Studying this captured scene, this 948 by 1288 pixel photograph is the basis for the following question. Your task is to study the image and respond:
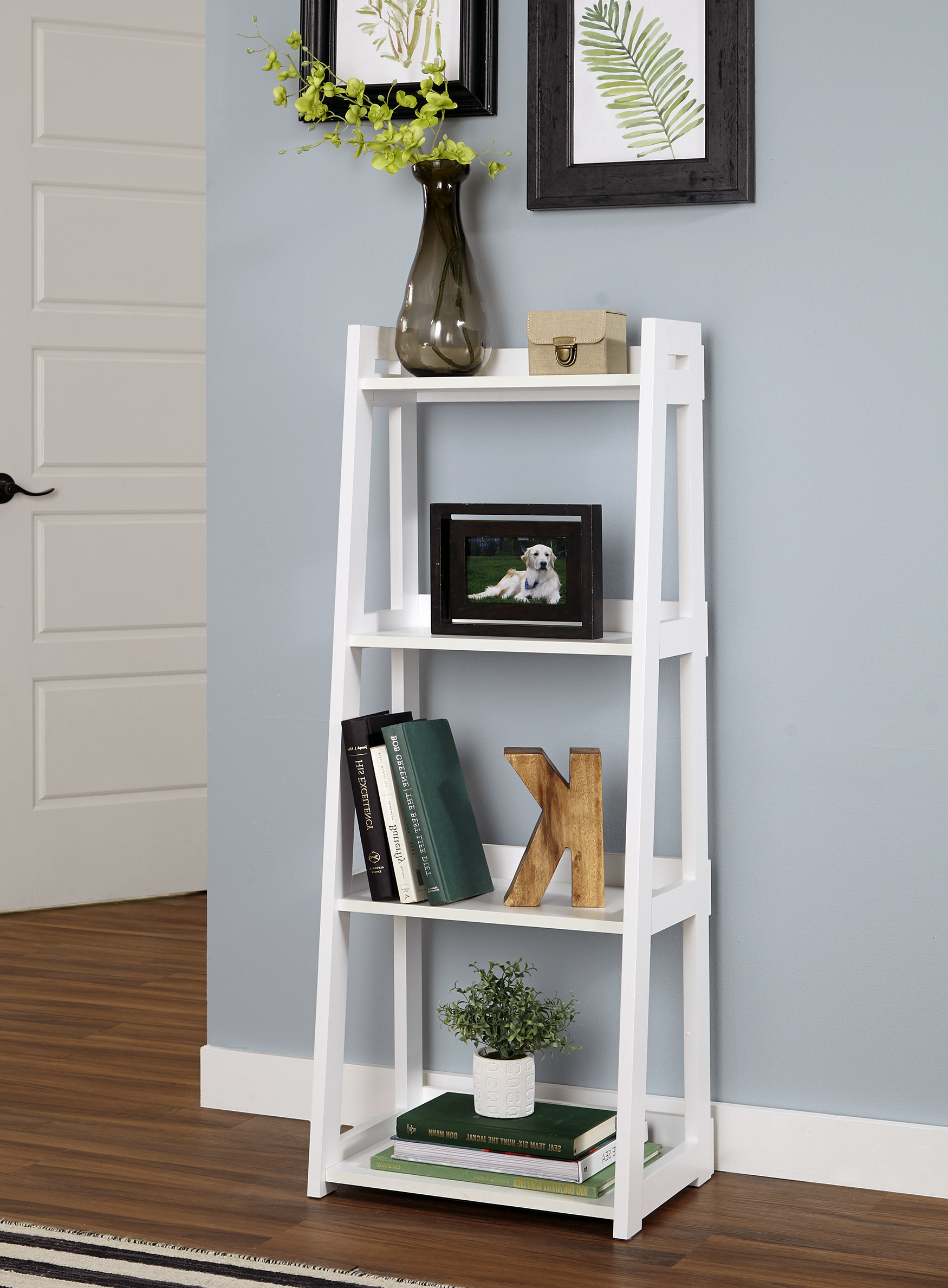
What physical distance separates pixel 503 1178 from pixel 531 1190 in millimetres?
44

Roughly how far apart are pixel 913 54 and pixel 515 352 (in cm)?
68

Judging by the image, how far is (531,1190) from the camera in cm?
215

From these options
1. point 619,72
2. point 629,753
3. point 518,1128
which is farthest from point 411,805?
point 619,72

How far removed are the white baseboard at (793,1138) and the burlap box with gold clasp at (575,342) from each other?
1.09 metres

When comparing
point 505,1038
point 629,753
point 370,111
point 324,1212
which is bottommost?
point 324,1212

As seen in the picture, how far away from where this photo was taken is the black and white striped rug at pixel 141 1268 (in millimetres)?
1938

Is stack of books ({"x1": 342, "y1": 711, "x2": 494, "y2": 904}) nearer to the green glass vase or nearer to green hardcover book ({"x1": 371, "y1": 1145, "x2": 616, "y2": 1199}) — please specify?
green hardcover book ({"x1": 371, "y1": 1145, "x2": 616, "y2": 1199})

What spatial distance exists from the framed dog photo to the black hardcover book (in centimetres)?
18

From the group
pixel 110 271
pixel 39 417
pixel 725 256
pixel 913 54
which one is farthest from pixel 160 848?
pixel 913 54

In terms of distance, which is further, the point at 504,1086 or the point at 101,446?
the point at 101,446

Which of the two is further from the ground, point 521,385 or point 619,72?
point 619,72

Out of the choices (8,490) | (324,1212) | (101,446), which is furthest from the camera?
(101,446)

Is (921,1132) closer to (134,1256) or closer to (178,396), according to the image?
(134,1256)

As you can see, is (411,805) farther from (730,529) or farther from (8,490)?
(8,490)
